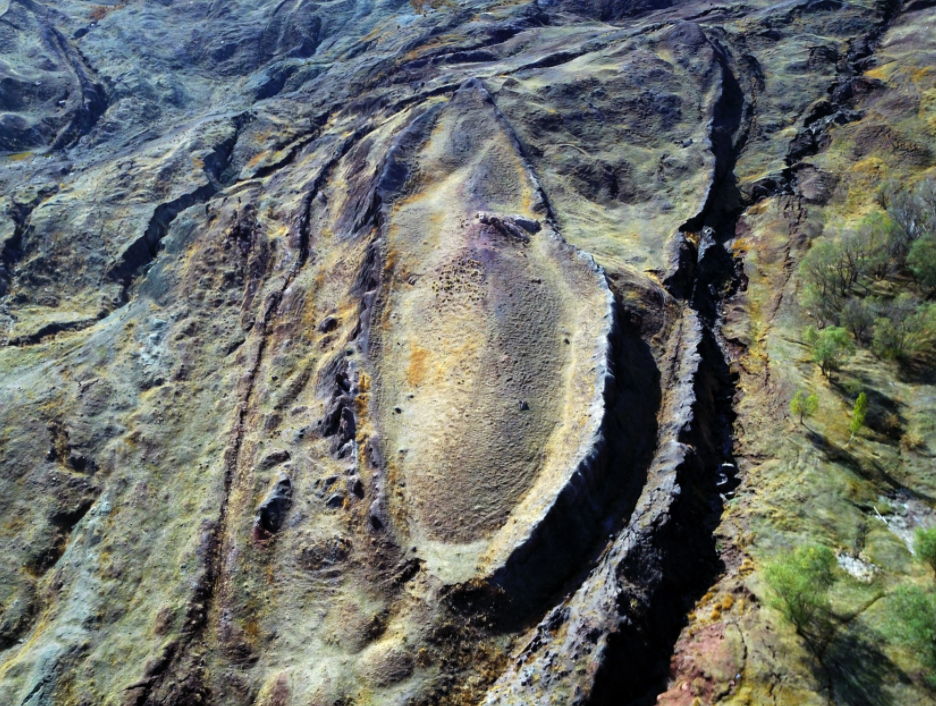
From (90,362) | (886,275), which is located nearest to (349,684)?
(90,362)

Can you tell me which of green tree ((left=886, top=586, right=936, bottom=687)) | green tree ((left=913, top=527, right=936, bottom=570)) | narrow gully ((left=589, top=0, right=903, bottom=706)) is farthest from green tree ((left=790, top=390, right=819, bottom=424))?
green tree ((left=886, top=586, right=936, bottom=687))

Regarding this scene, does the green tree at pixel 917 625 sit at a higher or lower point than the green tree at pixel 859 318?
higher

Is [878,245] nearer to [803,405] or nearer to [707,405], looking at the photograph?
[803,405]

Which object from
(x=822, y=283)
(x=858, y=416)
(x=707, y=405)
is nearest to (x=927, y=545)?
(x=858, y=416)

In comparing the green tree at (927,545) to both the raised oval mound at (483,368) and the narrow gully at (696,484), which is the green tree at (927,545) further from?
the raised oval mound at (483,368)

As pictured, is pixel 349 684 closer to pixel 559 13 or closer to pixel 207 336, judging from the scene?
pixel 207 336

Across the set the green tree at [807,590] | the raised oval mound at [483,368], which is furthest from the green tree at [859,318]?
the green tree at [807,590]

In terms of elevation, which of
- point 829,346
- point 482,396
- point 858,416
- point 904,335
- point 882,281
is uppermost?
point 482,396
